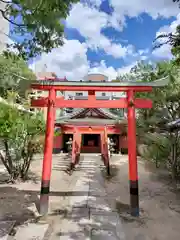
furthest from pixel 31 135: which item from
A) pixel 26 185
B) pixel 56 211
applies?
pixel 56 211

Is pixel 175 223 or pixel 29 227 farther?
pixel 175 223

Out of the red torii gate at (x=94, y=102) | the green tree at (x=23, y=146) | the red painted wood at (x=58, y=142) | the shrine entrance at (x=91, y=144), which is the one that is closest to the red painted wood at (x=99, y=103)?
the red torii gate at (x=94, y=102)

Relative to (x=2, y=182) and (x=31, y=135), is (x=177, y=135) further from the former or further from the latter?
(x=2, y=182)

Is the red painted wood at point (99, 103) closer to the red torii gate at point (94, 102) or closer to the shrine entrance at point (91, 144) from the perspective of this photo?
the red torii gate at point (94, 102)

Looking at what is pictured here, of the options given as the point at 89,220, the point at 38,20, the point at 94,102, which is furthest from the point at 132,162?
the point at 38,20

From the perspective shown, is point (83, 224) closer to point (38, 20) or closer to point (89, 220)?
point (89, 220)

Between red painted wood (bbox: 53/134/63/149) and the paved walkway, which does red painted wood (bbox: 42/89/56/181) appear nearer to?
the paved walkway

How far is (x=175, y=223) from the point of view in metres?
5.25

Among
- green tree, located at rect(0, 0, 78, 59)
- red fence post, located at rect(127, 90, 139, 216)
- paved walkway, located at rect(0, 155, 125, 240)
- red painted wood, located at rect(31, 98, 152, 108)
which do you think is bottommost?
paved walkway, located at rect(0, 155, 125, 240)

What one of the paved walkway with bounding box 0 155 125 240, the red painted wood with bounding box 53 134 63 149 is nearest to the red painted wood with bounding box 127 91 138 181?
the paved walkway with bounding box 0 155 125 240

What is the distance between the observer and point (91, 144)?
2181cm

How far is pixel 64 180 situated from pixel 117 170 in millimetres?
3730

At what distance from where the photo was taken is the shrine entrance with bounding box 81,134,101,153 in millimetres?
21516

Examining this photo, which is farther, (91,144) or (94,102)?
(91,144)
